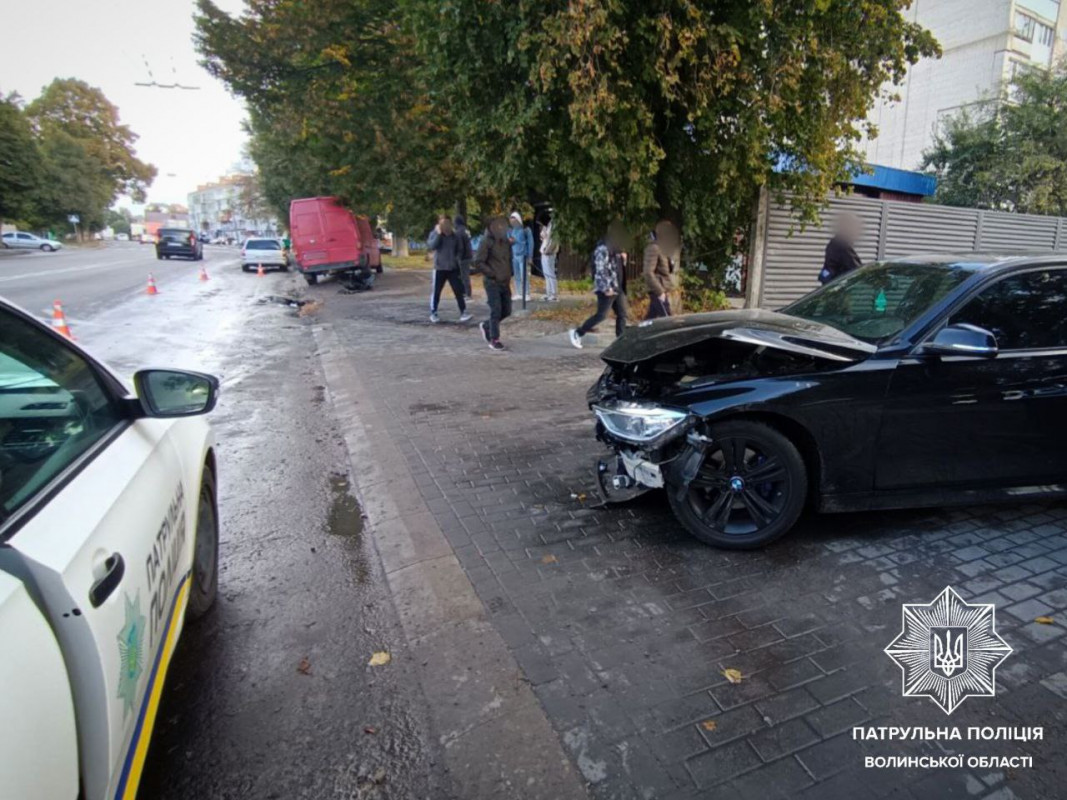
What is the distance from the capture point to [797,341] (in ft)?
11.7

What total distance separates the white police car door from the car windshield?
11.8ft

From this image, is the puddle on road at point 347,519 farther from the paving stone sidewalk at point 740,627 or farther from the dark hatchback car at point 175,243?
the dark hatchback car at point 175,243

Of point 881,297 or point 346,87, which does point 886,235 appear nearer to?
point 881,297

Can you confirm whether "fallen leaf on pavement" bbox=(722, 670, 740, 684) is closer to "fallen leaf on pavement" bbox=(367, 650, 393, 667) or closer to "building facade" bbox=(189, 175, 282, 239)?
"fallen leaf on pavement" bbox=(367, 650, 393, 667)

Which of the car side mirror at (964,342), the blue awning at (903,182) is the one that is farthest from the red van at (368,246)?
the car side mirror at (964,342)

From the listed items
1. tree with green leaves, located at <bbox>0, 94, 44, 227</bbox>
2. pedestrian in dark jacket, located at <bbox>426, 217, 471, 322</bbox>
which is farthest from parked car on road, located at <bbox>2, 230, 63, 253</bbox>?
pedestrian in dark jacket, located at <bbox>426, 217, 471, 322</bbox>

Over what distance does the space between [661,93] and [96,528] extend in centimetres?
843

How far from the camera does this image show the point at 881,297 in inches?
163

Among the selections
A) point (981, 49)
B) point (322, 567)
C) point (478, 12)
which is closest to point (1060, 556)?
point (322, 567)

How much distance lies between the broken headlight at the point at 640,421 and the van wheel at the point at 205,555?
212cm

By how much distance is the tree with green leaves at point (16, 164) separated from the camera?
4166 cm

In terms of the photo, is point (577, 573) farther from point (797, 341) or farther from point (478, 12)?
point (478, 12)

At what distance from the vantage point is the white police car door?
4.65 feet

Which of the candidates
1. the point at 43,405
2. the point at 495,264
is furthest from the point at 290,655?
the point at 495,264
